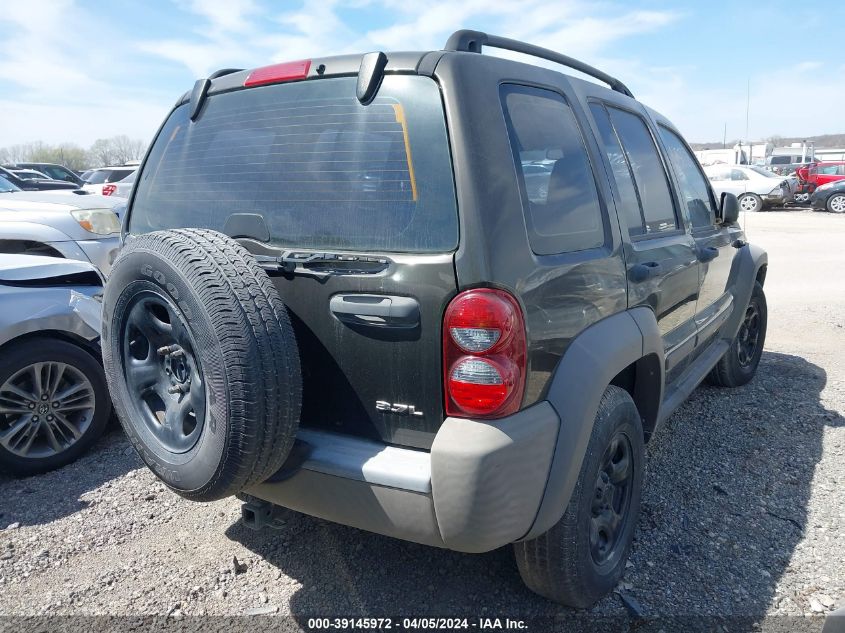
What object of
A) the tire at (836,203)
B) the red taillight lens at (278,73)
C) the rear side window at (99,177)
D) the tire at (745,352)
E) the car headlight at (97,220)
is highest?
the rear side window at (99,177)

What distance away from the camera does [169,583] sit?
2.63 m

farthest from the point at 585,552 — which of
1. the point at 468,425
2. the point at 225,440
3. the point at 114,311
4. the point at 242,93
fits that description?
the point at 242,93

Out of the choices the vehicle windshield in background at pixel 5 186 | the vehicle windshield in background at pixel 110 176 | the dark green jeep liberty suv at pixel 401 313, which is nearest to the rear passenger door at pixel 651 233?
the dark green jeep liberty suv at pixel 401 313

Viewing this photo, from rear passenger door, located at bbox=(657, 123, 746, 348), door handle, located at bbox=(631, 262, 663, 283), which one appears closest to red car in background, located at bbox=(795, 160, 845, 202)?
rear passenger door, located at bbox=(657, 123, 746, 348)

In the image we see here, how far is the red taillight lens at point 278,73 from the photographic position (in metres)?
2.32

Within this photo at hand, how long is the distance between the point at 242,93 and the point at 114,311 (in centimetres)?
96

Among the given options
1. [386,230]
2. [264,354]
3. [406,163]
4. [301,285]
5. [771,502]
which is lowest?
[771,502]

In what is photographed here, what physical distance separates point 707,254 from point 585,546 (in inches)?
76.3

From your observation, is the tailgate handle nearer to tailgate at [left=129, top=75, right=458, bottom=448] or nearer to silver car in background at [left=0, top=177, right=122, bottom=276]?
tailgate at [left=129, top=75, right=458, bottom=448]

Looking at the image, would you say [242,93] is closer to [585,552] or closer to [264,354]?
[264,354]

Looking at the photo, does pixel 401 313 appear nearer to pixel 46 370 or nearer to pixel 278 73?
pixel 278 73

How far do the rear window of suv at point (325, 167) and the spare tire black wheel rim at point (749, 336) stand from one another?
11.9 ft

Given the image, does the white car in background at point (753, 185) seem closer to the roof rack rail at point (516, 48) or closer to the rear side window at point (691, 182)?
the rear side window at point (691, 182)

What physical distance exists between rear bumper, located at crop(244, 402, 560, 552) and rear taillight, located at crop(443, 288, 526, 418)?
0.06m
